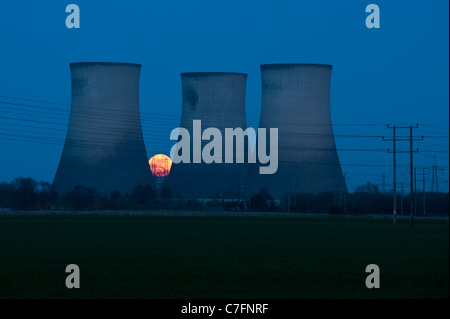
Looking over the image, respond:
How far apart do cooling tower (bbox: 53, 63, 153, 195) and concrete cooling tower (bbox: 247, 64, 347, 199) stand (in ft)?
18.3

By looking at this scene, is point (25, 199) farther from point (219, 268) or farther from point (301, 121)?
point (219, 268)

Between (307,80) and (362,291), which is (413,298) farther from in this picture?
(307,80)

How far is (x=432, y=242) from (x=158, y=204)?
31.5 metres

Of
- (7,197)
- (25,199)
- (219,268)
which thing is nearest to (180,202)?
(25,199)

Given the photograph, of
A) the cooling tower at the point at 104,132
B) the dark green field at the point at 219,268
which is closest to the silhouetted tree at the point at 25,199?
the cooling tower at the point at 104,132

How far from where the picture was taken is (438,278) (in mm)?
8773

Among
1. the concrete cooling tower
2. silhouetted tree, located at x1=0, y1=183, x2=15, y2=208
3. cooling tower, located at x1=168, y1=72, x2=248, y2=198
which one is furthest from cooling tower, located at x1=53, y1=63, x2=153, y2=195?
silhouetted tree, located at x1=0, y1=183, x2=15, y2=208

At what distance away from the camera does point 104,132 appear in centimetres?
3684

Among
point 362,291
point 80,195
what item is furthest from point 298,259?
point 80,195

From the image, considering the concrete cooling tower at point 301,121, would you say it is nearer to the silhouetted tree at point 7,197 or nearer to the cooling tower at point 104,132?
the cooling tower at point 104,132

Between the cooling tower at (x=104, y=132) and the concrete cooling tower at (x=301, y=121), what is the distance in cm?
558

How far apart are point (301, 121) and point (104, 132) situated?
841 cm

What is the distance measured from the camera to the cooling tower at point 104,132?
3484cm

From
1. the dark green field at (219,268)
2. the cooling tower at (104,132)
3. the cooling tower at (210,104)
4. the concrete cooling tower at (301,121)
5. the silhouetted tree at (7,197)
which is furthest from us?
the silhouetted tree at (7,197)
